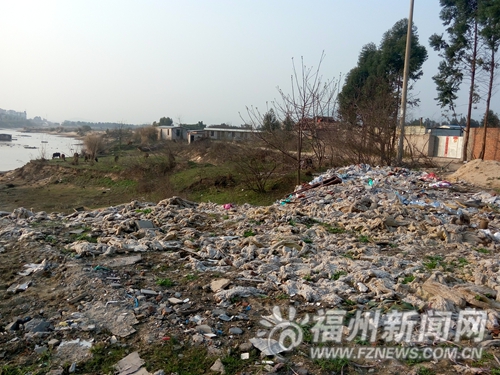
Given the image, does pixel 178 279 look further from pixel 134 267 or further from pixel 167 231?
pixel 167 231

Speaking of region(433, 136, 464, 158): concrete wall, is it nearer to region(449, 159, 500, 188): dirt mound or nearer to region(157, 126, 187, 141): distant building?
region(449, 159, 500, 188): dirt mound

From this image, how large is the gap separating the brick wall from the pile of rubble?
1354 cm

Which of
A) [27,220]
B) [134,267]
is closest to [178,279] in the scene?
[134,267]

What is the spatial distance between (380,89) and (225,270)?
53.6 feet

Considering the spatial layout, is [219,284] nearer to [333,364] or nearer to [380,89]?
[333,364]

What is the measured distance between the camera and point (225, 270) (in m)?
4.18

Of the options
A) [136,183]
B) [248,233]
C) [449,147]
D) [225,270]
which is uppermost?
[449,147]

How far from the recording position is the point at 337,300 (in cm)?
336

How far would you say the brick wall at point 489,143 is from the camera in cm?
1825

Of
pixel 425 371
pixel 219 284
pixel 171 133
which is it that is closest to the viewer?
pixel 425 371

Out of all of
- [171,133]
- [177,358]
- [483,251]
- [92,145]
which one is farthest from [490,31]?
[171,133]

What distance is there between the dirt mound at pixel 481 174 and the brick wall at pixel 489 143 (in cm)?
793

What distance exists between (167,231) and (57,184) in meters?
21.0

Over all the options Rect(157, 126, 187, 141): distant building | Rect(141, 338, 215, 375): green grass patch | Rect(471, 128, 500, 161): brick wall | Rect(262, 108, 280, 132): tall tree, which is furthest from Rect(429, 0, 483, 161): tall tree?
Rect(157, 126, 187, 141): distant building
